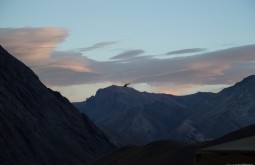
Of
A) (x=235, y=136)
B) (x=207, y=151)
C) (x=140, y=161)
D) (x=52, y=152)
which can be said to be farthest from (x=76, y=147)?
(x=207, y=151)

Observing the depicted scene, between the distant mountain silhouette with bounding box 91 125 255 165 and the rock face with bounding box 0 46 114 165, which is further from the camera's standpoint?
the rock face with bounding box 0 46 114 165

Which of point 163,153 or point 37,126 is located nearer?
point 163,153

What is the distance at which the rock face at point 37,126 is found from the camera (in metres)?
101

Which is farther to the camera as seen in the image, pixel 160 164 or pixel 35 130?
pixel 35 130

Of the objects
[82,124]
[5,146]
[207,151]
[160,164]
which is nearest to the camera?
[207,151]

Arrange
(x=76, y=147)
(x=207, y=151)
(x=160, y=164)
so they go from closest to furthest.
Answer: (x=207, y=151) → (x=160, y=164) → (x=76, y=147)

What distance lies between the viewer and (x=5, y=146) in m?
97.1

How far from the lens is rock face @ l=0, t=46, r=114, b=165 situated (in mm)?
101250

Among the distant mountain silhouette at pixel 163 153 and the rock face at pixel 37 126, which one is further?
the rock face at pixel 37 126

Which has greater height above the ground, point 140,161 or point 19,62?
point 19,62

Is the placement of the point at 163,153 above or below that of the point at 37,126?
below

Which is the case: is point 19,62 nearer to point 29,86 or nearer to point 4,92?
point 29,86

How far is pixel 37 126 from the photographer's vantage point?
11269 centimetres

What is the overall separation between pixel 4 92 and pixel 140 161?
47.2m
